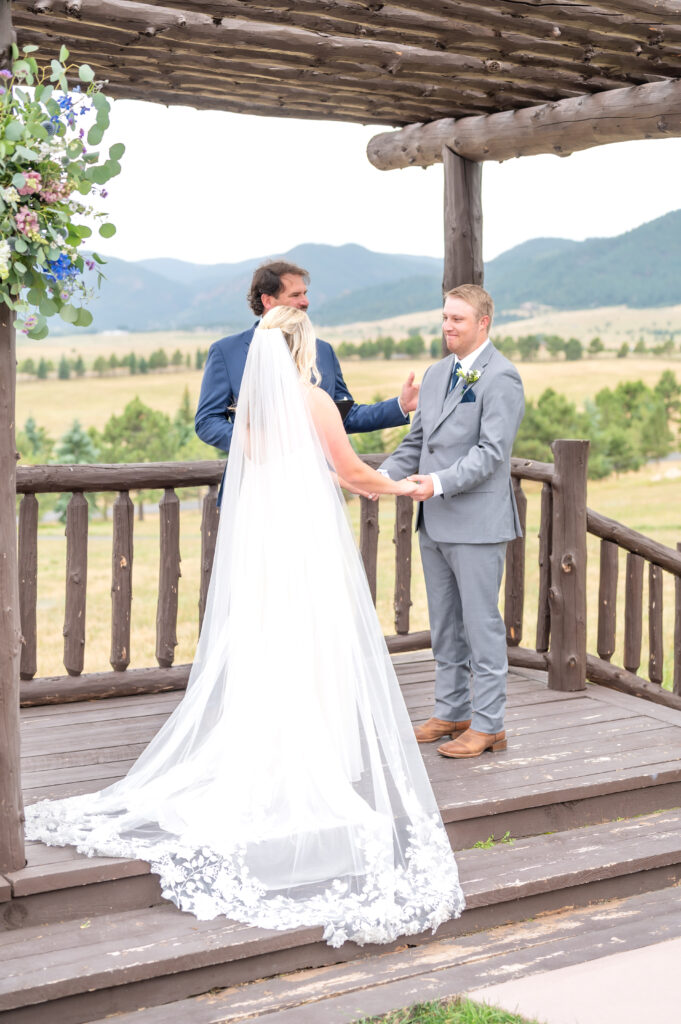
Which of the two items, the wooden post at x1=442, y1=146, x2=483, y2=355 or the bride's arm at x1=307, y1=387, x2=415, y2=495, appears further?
the wooden post at x1=442, y1=146, x2=483, y2=355

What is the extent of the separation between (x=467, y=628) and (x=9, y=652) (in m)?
1.84

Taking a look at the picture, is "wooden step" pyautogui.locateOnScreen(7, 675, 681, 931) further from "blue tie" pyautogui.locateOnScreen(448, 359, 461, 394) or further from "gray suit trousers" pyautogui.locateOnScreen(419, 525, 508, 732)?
"blue tie" pyautogui.locateOnScreen(448, 359, 461, 394)

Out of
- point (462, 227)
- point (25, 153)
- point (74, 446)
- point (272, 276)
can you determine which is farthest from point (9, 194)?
Answer: point (74, 446)

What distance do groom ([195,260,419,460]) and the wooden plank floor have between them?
1349 millimetres

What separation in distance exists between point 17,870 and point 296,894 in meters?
0.84

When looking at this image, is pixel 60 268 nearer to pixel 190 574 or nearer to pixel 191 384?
pixel 190 574

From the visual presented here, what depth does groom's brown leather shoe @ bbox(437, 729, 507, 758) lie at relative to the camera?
4.38 m

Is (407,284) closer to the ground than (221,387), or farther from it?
farther from it

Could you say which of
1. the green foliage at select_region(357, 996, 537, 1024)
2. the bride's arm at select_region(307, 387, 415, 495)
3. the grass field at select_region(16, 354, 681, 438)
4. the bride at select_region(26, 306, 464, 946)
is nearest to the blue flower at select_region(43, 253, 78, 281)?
the bride at select_region(26, 306, 464, 946)

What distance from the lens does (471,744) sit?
173 inches

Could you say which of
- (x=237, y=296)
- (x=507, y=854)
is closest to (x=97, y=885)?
(x=507, y=854)

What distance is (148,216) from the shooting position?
52.8 m

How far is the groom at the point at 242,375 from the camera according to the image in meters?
4.39

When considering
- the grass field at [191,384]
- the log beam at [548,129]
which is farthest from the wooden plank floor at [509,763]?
the grass field at [191,384]
